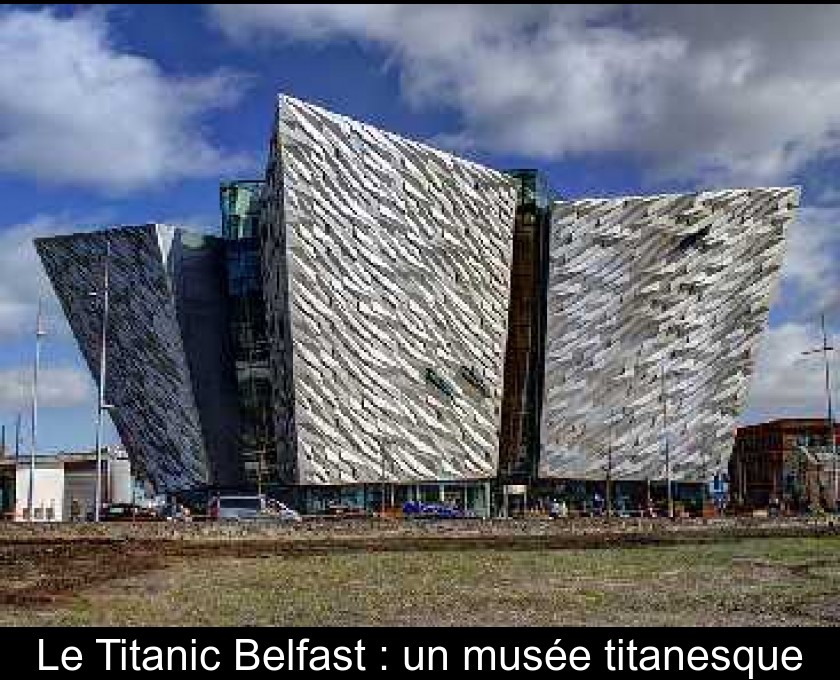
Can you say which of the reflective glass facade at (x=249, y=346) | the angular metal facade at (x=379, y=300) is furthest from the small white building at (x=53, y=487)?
the angular metal facade at (x=379, y=300)

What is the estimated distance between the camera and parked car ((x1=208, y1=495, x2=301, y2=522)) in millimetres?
66938

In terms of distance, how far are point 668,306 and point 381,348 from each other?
1056 inches

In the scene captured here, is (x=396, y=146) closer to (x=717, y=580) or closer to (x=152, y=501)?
(x=152, y=501)

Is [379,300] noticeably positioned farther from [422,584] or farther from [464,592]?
[464,592]

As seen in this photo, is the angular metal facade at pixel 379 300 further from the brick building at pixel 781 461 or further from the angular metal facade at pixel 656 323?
the brick building at pixel 781 461

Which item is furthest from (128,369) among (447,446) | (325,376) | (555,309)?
(555,309)

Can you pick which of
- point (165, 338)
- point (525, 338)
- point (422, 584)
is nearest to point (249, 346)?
point (165, 338)

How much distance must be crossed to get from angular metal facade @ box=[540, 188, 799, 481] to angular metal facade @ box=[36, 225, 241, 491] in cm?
3115

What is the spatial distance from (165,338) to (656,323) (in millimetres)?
44702
